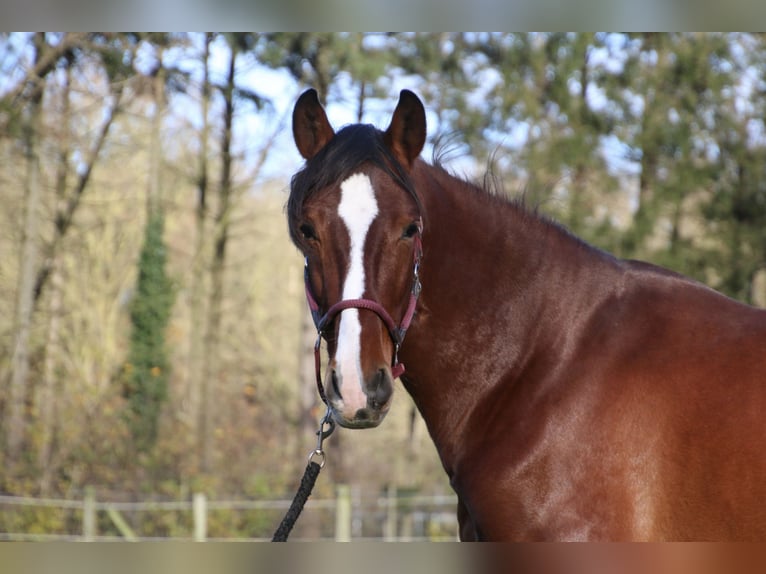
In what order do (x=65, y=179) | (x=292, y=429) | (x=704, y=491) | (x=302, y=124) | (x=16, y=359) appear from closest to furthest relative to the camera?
(x=704, y=491) < (x=302, y=124) < (x=16, y=359) < (x=65, y=179) < (x=292, y=429)

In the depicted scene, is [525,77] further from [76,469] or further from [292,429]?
[76,469]

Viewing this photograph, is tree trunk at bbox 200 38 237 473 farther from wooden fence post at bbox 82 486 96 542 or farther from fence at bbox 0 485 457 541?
wooden fence post at bbox 82 486 96 542

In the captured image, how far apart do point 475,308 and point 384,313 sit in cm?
62

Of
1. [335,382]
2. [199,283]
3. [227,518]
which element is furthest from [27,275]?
[335,382]

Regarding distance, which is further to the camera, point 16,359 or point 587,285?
point 16,359

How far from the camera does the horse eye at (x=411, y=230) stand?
323 centimetres

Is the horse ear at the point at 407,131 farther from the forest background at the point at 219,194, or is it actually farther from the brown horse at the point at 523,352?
the forest background at the point at 219,194

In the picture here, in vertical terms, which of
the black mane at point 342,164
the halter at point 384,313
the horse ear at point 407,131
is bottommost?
the halter at point 384,313

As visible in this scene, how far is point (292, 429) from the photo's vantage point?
23484 mm

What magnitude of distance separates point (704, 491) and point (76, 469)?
63.4 feet

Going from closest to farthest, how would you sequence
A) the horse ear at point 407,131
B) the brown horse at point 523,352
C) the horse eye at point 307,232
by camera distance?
the brown horse at point 523,352
the horse eye at point 307,232
the horse ear at point 407,131

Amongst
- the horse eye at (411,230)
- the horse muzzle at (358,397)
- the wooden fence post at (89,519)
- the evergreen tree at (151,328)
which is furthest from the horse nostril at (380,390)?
the evergreen tree at (151,328)

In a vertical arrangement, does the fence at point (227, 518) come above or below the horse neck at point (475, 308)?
below
